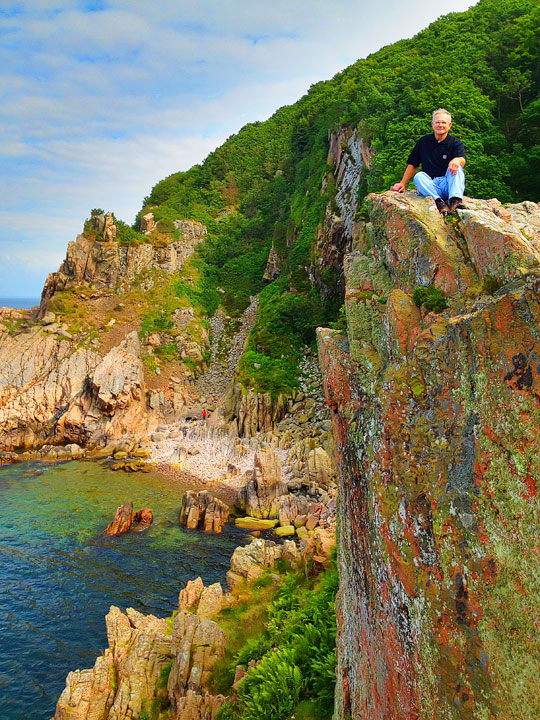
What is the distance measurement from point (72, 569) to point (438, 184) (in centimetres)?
2281

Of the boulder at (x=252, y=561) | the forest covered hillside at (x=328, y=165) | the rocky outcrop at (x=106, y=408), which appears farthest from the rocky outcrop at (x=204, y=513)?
the rocky outcrop at (x=106, y=408)

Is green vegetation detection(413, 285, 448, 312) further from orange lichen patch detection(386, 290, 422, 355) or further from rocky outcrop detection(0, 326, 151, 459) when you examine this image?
rocky outcrop detection(0, 326, 151, 459)

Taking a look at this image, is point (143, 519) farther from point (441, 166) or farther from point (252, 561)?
point (441, 166)

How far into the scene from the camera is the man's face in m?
6.44

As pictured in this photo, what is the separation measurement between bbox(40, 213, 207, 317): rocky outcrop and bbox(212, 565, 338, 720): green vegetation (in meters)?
47.6

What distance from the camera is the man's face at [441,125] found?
6.44 metres

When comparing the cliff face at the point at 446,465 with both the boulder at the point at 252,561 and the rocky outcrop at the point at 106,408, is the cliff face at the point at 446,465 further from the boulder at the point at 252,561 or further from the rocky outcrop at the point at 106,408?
the rocky outcrop at the point at 106,408

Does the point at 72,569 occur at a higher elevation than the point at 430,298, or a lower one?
lower

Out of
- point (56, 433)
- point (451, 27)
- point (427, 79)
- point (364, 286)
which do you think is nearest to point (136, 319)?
point (56, 433)

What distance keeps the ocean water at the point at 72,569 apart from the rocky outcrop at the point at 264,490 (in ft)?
6.77

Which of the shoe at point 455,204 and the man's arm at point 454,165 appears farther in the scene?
the man's arm at point 454,165

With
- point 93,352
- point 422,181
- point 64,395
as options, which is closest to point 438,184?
point 422,181

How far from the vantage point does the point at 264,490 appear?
2608 cm


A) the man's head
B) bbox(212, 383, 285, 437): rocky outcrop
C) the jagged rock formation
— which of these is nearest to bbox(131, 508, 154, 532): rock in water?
the jagged rock formation
